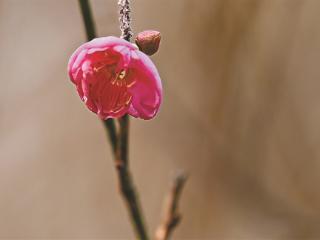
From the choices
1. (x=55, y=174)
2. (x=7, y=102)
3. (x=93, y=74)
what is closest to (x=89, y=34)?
(x=93, y=74)

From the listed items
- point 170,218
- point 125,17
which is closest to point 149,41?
point 125,17

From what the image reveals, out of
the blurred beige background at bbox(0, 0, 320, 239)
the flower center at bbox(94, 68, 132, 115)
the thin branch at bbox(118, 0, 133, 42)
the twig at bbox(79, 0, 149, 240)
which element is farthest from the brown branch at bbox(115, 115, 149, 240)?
the blurred beige background at bbox(0, 0, 320, 239)

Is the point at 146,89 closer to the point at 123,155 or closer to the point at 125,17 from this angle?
the point at 125,17

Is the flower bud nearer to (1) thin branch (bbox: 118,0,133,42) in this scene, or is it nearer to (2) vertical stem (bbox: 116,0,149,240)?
(1) thin branch (bbox: 118,0,133,42)

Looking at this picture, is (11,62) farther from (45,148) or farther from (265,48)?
(265,48)

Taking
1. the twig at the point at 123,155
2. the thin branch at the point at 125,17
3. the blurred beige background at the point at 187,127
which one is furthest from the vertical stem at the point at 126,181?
the blurred beige background at the point at 187,127

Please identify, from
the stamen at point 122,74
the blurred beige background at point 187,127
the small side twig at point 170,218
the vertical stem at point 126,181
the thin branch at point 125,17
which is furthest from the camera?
the blurred beige background at point 187,127

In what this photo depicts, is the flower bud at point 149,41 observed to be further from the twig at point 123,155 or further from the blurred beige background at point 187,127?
the blurred beige background at point 187,127
